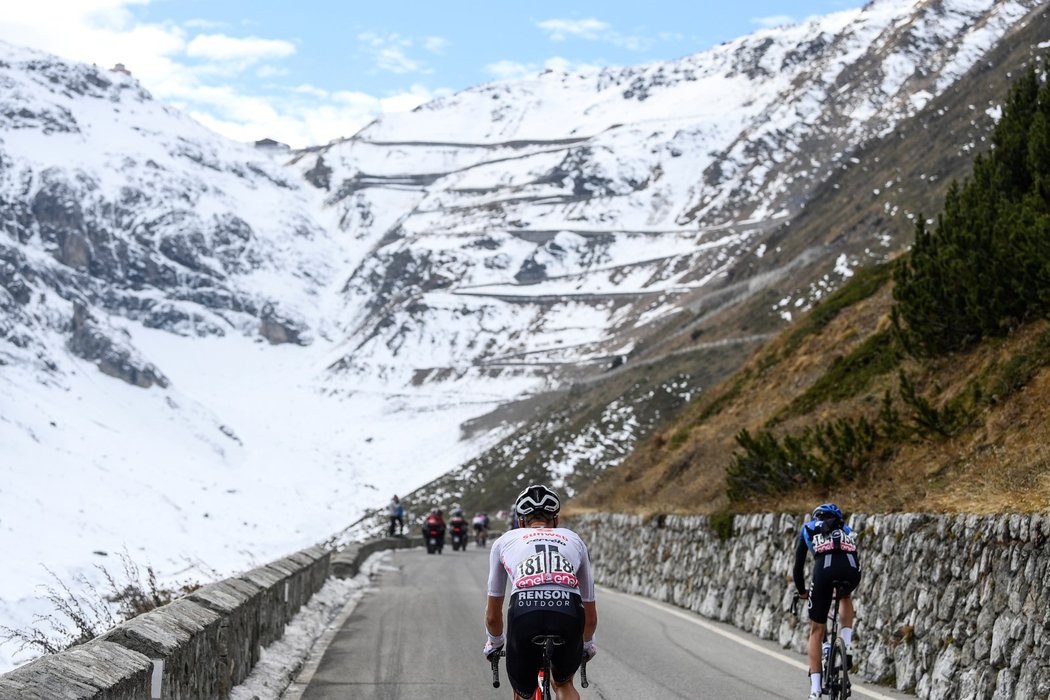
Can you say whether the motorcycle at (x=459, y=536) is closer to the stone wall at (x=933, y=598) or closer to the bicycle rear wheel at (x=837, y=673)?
the stone wall at (x=933, y=598)

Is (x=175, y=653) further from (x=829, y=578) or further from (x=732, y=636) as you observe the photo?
(x=732, y=636)

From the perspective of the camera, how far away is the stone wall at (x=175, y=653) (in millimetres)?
5438

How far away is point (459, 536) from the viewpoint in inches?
1674

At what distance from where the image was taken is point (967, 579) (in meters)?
10.6

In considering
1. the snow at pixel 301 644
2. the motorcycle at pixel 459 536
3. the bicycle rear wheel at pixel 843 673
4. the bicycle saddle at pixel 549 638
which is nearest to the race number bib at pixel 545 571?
the bicycle saddle at pixel 549 638

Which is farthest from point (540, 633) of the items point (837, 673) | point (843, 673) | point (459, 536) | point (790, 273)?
point (790, 273)

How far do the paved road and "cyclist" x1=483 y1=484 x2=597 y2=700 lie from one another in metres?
3.92

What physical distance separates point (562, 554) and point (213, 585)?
479 cm

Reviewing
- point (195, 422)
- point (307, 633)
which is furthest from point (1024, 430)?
point (195, 422)

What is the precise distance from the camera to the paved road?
11.1m

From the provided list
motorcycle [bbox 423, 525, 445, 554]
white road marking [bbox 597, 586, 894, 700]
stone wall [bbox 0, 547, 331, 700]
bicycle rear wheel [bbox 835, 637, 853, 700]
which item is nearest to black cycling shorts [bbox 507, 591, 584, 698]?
stone wall [bbox 0, 547, 331, 700]

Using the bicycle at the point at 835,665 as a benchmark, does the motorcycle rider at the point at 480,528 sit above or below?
below

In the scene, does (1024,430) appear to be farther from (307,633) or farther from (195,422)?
(195,422)

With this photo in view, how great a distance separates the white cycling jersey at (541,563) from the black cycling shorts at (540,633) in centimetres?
7
